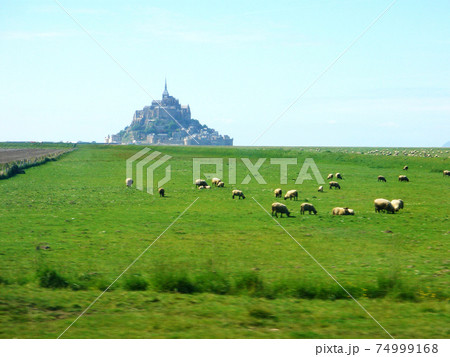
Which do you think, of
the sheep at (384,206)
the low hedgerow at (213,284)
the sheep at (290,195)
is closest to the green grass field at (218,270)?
the low hedgerow at (213,284)

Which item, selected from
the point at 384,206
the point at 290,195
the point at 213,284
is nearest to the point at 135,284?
the point at 213,284

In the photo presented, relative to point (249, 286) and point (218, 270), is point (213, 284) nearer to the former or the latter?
point (249, 286)

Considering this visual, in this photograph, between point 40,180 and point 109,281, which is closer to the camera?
point 109,281

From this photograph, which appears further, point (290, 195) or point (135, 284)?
point (290, 195)

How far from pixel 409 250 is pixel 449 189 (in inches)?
1249

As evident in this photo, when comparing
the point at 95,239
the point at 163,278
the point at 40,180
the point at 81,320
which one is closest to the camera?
the point at 81,320

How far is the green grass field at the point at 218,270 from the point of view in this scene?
32.3 ft

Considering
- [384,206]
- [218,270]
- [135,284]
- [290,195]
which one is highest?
[290,195]

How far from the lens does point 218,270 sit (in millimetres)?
15391

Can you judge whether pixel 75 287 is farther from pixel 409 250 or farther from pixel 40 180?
pixel 40 180

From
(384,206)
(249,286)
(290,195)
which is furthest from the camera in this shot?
(290,195)

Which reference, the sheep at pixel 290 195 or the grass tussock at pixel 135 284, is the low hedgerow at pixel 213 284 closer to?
the grass tussock at pixel 135 284

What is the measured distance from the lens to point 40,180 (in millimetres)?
52531

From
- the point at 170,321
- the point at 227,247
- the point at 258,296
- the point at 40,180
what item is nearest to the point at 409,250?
the point at 227,247
